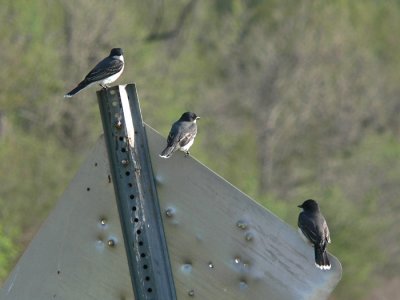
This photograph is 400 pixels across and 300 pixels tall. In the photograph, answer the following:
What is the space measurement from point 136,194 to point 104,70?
570cm

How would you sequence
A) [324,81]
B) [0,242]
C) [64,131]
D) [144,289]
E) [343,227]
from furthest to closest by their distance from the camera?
[324,81], [64,131], [343,227], [0,242], [144,289]

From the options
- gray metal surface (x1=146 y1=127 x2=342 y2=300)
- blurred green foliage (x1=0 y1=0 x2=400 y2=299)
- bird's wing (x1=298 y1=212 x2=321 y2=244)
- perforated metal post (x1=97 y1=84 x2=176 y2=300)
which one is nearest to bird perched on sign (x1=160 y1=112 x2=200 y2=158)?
bird's wing (x1=298 y1=212 x2=321 y2=244)

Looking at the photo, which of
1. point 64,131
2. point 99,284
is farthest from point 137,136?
point 64,131

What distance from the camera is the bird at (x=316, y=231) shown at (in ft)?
12.5

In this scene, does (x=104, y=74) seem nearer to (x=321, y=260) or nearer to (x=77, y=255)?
(x=77, y=255)

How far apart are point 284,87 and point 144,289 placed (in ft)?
126

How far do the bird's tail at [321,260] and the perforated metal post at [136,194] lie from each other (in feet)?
1.73

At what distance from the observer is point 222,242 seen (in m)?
3.89

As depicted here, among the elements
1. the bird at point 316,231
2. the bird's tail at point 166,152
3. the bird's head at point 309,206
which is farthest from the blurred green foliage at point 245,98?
the bird's tail at point 166,152

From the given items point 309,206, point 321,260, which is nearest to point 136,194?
point 321,260

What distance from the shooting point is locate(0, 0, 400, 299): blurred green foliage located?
2752cm

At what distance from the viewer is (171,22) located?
4153cm

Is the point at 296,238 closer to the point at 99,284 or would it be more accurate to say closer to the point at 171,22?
the point at 99,284

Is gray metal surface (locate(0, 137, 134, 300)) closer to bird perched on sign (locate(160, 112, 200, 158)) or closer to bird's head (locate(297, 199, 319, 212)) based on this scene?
bird perched on sign (locate(160, 112, 200, 158))
